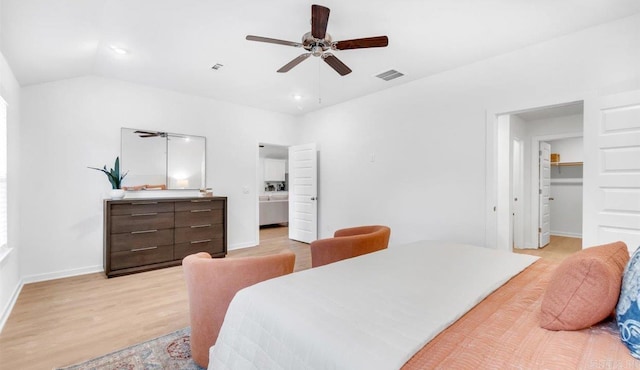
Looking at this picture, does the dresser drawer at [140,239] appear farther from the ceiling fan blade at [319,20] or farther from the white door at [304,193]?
the ceiling fan blade at [319,20]

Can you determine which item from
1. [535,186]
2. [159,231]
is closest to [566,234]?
[535,186]

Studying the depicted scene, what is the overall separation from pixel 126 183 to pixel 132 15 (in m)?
2.43

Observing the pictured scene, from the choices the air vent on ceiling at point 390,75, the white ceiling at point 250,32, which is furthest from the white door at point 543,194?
the air vent on ceiling at point 390,75

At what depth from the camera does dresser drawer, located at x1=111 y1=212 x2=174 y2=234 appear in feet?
11.7

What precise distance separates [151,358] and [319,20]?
8.91 feet

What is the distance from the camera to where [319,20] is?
2.21 m

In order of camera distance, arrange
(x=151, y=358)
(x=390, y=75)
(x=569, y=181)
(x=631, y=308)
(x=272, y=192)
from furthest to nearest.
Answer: (x=272, y=192) < (x=569, y=181) < (x=390, y=75) < (x=151, y=358) < (x=631, y=308)

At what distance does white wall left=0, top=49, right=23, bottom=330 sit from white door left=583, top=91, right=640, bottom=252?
17.1 feet

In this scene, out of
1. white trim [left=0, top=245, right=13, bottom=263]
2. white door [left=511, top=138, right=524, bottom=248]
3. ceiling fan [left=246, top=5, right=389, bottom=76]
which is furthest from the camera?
white door [left=511, top=138, right=524, bottom=248]

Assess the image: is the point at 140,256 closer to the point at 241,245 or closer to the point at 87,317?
the point at 87,317

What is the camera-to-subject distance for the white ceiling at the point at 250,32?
2.32 metres

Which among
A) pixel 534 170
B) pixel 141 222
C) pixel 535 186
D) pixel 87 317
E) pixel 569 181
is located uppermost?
pixel 534 170

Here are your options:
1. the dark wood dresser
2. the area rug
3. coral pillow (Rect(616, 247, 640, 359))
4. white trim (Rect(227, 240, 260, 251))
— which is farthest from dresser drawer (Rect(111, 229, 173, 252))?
coral pillow (Rect(616, 247, 640, 359))

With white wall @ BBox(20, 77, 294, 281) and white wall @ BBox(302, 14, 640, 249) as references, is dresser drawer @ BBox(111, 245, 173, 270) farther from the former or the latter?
white wall @ BBox(302, 14, 640, 249)
